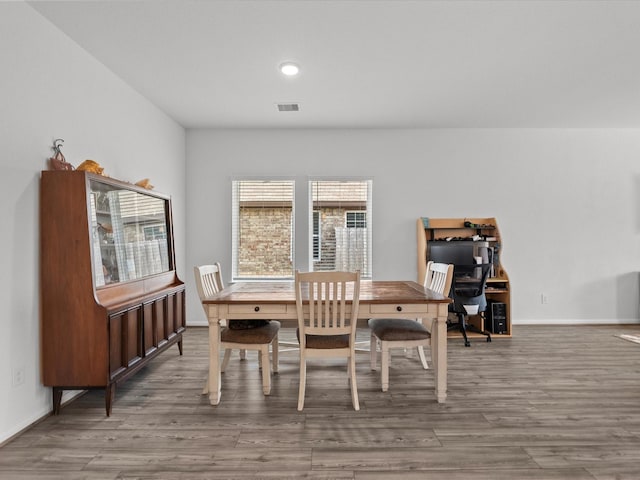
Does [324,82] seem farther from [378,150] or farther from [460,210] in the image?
[460,210]

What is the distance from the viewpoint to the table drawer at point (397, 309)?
2703 millimetres

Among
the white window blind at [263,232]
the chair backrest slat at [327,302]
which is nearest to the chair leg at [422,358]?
the chair backrest slat at [327,302]

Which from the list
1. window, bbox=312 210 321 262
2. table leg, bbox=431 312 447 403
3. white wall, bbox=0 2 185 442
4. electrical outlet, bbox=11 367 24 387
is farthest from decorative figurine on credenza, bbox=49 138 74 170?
window, bbox=312 210 321 262

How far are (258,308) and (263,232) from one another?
99.3 inches

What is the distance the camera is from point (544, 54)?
3059 millimetres

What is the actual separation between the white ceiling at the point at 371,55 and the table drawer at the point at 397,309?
79.8 inches

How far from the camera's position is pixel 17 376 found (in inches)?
88.4

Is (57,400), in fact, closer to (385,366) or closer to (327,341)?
(327,341)

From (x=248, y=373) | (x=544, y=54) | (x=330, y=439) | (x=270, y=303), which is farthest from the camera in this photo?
(x=248, y=373)

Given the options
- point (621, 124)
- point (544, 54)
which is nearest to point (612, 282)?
point (621, 124)

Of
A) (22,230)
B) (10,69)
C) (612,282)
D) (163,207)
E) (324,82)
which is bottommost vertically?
(612,282)

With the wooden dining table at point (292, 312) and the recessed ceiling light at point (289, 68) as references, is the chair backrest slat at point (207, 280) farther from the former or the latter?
the recessed ceiling light at point (289, 68)

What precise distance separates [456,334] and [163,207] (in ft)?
12.0

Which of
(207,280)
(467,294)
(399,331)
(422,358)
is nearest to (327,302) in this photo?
(399,331)
